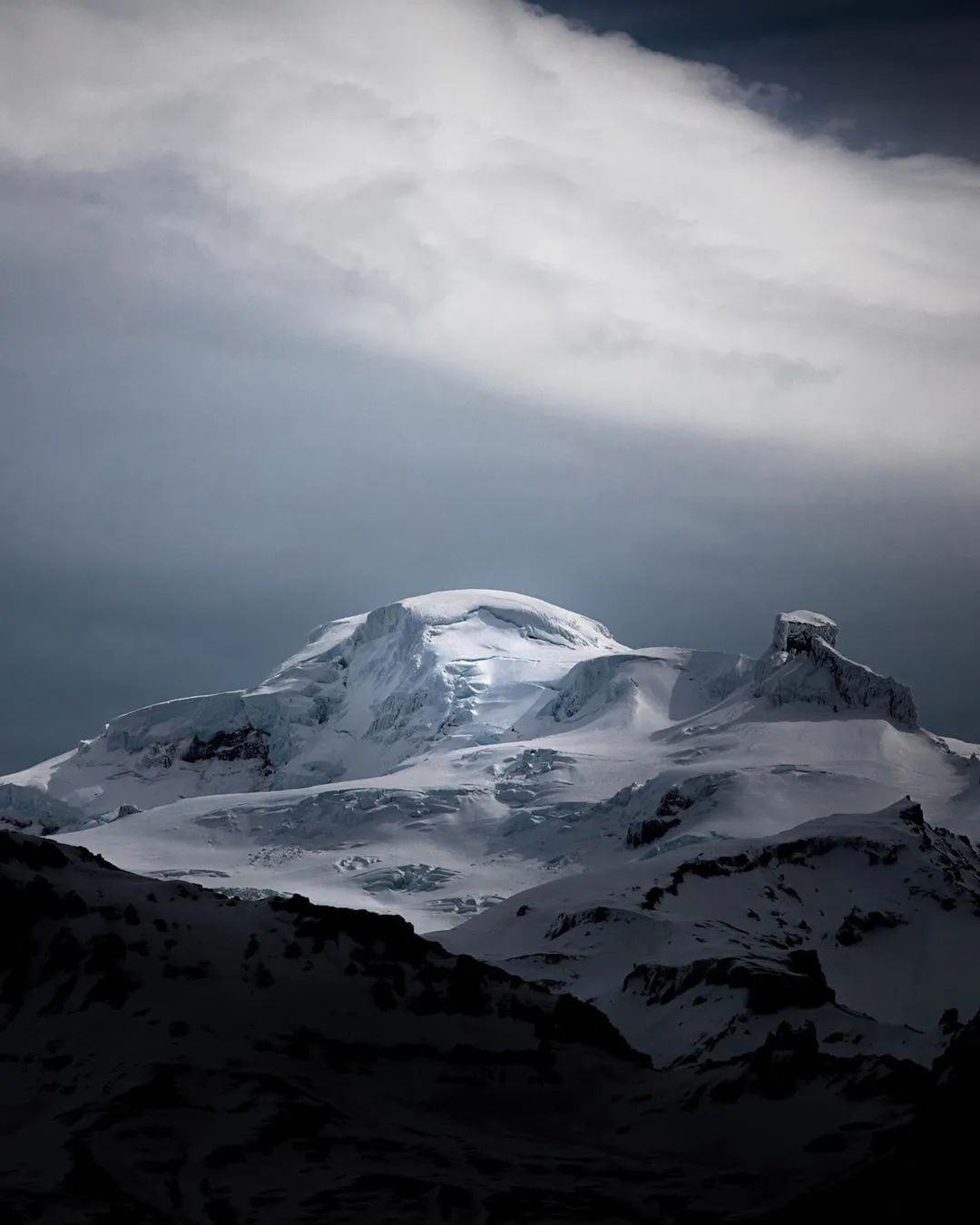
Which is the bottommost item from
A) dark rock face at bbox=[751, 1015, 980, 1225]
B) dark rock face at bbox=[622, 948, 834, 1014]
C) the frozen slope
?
the frozen slope

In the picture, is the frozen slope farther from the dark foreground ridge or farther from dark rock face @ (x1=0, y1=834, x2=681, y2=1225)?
the dark foreground ridge

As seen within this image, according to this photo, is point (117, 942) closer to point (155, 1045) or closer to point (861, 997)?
point (155, 1045)

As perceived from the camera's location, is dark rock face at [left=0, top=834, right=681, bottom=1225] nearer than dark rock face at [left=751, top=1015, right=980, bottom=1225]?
No

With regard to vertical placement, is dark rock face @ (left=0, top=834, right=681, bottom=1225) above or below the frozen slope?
above

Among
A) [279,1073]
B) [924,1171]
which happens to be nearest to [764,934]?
[279,1073]

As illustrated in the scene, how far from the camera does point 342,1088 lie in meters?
55.8

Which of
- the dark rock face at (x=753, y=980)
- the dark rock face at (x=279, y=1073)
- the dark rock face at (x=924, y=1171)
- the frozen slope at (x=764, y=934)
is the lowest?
the frozen slope at (x=764, y=934)

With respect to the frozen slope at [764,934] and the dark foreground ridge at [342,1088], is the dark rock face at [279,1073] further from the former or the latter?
the frozen slope at [764,934]

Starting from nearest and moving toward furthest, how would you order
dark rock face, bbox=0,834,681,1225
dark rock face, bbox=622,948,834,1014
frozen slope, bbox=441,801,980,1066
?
dark rock face, bbox=0,834,681,1225, dark rock face, bbox=622,948,834,1014, frozen slope, bbox=441,801,980,1066

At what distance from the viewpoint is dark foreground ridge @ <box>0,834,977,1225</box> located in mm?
46531

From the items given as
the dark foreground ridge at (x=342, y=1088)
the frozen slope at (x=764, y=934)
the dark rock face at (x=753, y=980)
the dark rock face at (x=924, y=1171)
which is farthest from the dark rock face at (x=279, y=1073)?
the frozen slope at (x=764, y=934)

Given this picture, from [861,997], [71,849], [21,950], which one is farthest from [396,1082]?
[861,997]

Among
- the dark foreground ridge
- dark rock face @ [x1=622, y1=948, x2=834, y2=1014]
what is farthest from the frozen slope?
the dark foreground ridge

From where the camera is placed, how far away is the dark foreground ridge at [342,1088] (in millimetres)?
46531
